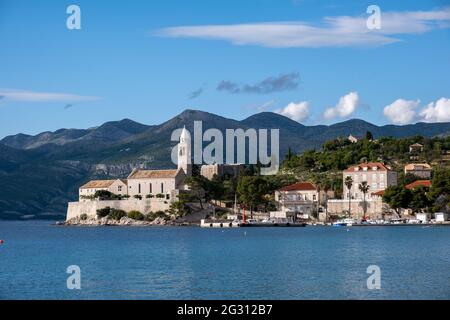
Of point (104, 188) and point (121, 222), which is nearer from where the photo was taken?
point (121, 222)

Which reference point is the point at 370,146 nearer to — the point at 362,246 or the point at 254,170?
the point at 254,170

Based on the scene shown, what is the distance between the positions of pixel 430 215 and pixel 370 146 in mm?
26448

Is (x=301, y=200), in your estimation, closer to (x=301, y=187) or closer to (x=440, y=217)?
(x=301, y=187)

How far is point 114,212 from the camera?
343ft

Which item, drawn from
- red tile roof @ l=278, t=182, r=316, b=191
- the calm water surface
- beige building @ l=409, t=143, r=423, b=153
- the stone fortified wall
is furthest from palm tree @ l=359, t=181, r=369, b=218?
the calm water surface

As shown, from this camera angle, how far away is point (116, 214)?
104 meters

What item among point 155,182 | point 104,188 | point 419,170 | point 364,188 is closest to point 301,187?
point 364,188

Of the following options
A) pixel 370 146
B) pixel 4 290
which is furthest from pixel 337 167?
pixel 4 290

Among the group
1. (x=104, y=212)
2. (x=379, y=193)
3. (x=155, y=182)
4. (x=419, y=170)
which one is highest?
(x=419, y=170)

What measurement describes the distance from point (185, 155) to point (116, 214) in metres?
11.9

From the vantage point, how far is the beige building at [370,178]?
9844cm

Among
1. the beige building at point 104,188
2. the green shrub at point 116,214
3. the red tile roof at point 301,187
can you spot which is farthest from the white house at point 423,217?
the beige building at point 104,188

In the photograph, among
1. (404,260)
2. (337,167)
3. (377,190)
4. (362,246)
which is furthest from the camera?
(337,167)

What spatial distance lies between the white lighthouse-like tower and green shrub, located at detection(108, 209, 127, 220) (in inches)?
368
